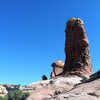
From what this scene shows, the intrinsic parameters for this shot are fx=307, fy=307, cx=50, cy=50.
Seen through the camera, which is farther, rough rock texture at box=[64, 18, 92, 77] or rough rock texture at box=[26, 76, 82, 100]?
rough rock texture at box=[64, 18, 92, 77]

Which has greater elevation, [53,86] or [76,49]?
[76,49]

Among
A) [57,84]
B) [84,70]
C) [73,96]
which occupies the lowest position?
[73,96]

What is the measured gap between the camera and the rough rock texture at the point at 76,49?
58.4 metres

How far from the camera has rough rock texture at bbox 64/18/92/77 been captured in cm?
5838

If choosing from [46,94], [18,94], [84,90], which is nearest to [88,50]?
[46,94]

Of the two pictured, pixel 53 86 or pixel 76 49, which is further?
pixel 76 49

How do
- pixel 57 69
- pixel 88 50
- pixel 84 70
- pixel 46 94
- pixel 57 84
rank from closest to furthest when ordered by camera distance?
pixel 46 94 → pixel 57 84 → pixel 84 70 → pixel 88 50 → pixel 57 69

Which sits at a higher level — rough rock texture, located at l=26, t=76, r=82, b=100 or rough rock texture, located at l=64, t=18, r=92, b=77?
rough rock texture, located at l=64, t=18, r=92, b=77

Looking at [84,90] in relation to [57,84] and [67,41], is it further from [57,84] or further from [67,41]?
[67,41]

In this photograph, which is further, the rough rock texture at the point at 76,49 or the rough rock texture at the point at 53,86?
the rough rock texture at the point at 76,49

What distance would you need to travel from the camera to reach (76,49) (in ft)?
201

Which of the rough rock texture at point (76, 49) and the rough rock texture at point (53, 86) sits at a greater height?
the rough rock texture at point (76, 49)

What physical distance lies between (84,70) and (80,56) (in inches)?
136

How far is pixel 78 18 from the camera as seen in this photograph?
64250 millimetres
